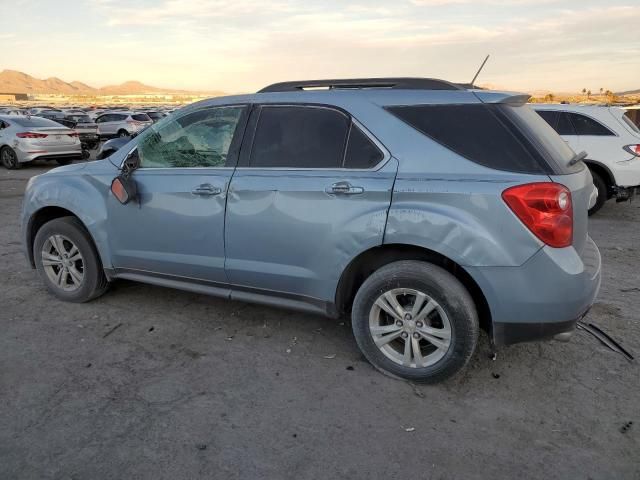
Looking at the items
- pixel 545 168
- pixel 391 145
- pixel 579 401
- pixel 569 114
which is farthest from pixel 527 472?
pixel 569 114

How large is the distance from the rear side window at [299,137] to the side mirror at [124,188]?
101 cm

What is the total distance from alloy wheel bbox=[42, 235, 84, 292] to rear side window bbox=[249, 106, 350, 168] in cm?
198

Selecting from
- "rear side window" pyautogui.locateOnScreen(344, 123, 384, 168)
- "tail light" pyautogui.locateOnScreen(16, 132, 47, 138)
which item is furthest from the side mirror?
"tail light" pyautogui.locateOnScreen(16, 132, 47, 138)

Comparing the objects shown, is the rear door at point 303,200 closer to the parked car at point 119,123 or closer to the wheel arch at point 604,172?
the wheel arch at point 604,172

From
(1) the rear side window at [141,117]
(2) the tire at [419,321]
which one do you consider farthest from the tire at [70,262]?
(1) the rear side window at [141,117]

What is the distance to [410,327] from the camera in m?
3.29

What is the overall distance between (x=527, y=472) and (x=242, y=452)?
1374 mm

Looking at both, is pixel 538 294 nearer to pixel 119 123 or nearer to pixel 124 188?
pixel 124 188

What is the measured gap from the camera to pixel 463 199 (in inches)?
119

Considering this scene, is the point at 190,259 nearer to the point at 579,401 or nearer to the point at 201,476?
the point at 201,476

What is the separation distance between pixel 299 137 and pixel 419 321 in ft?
4.74

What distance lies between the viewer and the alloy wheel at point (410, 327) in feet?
10.5

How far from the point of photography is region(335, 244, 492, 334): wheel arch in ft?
10.6

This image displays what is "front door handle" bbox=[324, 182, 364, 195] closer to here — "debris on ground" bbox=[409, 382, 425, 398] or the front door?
the front door
